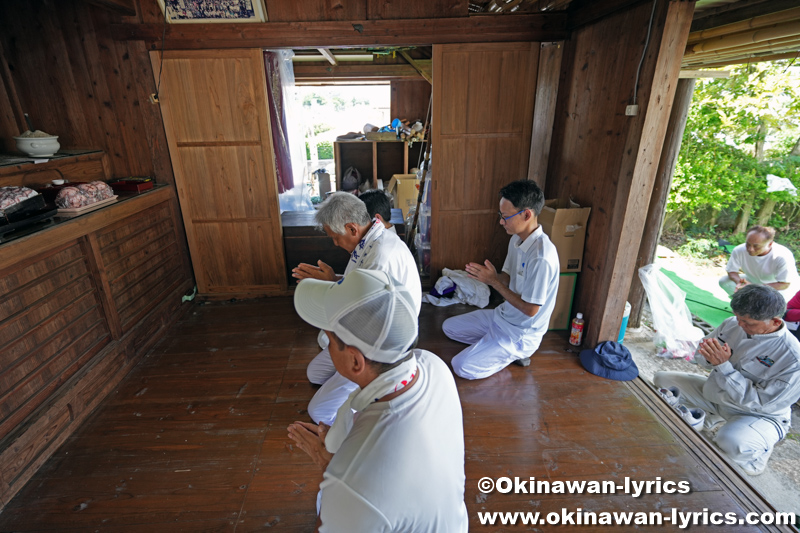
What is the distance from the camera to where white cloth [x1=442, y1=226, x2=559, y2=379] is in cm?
263

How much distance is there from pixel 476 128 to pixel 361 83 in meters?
4.14

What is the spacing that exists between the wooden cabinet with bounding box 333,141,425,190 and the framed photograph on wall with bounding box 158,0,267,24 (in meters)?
3.74

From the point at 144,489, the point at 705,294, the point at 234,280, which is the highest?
the point at 234,280

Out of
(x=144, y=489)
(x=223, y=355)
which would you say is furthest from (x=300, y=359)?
(x=144, y=489)

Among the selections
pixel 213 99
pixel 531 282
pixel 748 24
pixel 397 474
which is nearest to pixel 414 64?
pixel 213 99

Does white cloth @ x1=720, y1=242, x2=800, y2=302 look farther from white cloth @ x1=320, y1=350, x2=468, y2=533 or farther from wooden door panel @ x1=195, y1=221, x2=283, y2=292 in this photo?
wooden door panel @ x1=195, y1=221, x2=283, y2=292

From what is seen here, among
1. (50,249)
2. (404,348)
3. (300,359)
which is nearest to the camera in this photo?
(404,348)

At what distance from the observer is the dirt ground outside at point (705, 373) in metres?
2.83

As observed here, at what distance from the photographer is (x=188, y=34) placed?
Result: 3.32m

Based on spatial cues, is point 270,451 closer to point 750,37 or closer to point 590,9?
point 590,9

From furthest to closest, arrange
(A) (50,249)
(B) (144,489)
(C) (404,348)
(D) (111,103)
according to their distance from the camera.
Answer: (D) (111,103) → (A) (50,249) → (B) (144,489) → (C) (404,348)

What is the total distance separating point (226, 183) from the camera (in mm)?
3814

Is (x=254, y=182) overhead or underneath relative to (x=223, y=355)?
overhead

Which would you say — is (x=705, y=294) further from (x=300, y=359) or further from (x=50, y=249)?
(x=50, y=249)
